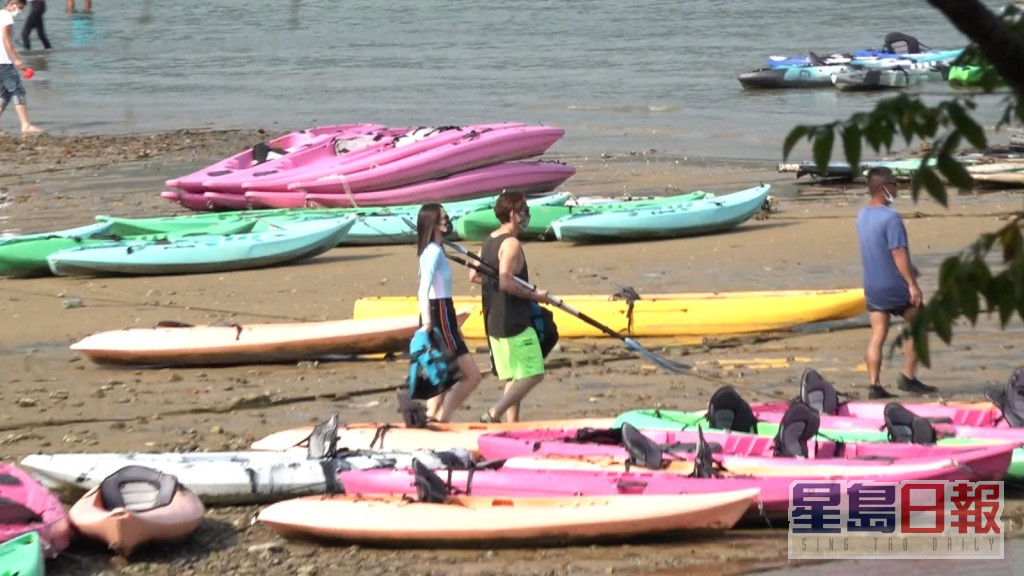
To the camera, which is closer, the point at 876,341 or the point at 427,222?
the point at 427,222

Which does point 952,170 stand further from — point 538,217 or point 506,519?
point 538,217

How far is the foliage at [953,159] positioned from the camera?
97.7 inches

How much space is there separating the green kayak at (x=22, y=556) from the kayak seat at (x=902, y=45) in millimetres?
23739

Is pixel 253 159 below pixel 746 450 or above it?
below

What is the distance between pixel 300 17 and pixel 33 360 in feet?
116

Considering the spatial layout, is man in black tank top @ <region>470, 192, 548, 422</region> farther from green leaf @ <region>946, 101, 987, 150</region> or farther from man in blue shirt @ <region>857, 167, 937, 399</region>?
green leaf @ <region>946, 101, 987, 150</region>

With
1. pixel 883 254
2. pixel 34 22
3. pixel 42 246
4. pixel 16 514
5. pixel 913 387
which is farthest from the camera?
pixel 34 22

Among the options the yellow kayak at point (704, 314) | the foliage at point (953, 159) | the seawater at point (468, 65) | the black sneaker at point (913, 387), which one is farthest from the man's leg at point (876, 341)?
the seawater at point (468, 65)

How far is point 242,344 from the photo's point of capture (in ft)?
31.5

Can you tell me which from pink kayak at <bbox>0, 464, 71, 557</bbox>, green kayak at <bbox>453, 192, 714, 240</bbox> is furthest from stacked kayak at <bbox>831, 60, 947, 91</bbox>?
pink kayak at <bbox>0, 464, 71, 557</bbox>

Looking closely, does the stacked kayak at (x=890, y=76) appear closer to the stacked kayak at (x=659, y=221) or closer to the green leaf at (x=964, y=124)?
the stacked kayak at (x=659, y=221)

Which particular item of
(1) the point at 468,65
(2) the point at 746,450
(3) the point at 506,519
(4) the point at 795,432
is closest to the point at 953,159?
(3) the point at 506,519

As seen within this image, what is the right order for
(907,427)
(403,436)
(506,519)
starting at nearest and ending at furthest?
(506,519), (907,427), (403,436)

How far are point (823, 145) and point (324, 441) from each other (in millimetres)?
4653
